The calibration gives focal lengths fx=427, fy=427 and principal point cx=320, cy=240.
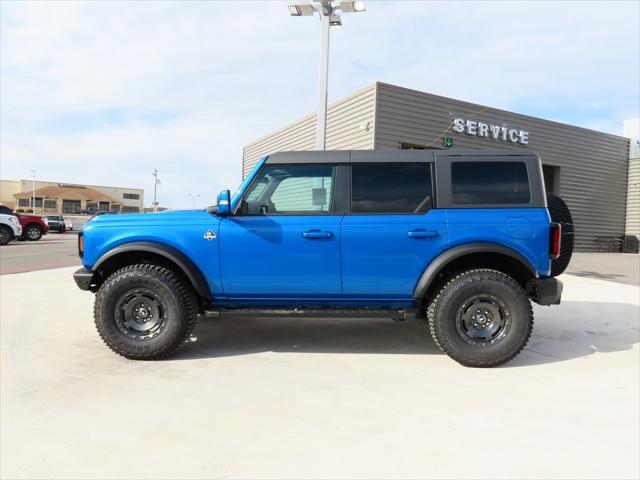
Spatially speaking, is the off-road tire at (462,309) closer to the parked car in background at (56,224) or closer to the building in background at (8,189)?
the parked car in background at (56,224)

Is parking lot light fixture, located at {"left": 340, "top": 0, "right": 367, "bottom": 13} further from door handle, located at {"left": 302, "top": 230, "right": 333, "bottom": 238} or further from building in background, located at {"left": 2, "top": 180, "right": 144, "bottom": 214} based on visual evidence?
building in background, located at {"left": 2, "top": 180, "right": 144, "bottom": 214}

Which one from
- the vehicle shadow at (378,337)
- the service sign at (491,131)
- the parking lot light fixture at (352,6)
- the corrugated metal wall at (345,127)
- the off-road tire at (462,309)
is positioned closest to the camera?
the off-road tire at (462,309)

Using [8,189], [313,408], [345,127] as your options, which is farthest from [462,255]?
[8,189]

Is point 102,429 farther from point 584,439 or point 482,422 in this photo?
point 584,439

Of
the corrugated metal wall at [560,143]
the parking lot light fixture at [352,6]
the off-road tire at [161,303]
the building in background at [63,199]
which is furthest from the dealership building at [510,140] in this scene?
the building in background at [63,199]

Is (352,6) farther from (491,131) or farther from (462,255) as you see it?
(491,131)

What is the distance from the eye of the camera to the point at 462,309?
376cm

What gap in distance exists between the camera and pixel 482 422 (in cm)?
272

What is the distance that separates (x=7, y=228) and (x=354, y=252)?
1877 cm

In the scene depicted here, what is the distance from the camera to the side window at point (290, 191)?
12.9 ft

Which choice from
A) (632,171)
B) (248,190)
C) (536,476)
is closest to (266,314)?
(248,190)

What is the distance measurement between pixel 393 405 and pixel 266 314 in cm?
147

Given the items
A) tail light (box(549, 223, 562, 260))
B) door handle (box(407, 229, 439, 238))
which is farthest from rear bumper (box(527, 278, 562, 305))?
door handle (box(407, 229, 439, 238))

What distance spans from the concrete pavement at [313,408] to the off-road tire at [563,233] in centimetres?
85
